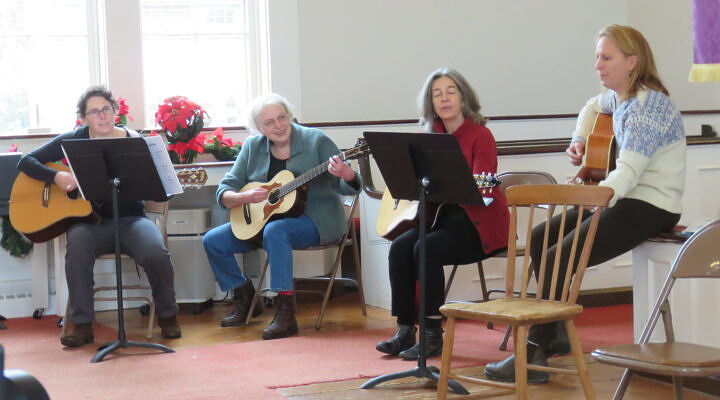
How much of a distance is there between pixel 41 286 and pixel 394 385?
2.61m

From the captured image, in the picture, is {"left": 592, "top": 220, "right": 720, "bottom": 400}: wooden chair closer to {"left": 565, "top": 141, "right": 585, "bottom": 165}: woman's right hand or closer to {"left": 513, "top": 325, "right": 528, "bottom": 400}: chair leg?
{"left": 513, "top": 325, "right": 528, "bottom": 400}: chair leg

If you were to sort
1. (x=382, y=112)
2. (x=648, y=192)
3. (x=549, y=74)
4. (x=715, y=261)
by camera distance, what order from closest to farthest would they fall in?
1. (x=715, y=261)
2. (x=648, y=192)
3. (x=382, y=112)
4. (x=549, y=74)

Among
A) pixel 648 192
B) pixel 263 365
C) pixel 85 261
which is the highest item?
pixel 648 192

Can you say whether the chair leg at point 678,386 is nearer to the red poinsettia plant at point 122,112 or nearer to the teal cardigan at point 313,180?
the teal cardigan at point 313,180

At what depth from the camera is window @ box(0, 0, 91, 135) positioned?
595 centimetres

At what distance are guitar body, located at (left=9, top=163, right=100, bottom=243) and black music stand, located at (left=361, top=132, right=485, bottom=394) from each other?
5.93ft

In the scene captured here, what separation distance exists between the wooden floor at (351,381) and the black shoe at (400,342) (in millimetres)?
135

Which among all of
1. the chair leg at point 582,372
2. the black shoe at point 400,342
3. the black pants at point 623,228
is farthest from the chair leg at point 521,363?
the black shoe at point 400,342

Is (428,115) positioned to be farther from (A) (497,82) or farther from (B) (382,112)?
(A) (497,82)

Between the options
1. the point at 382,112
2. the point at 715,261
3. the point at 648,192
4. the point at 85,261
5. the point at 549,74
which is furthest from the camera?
the point at 549,74

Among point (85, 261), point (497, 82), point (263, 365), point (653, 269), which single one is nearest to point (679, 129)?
point (653, 269)

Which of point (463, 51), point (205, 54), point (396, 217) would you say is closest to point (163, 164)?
point (396, 217)

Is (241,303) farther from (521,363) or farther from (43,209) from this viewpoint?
(521,363)

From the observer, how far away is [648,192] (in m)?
3.64
